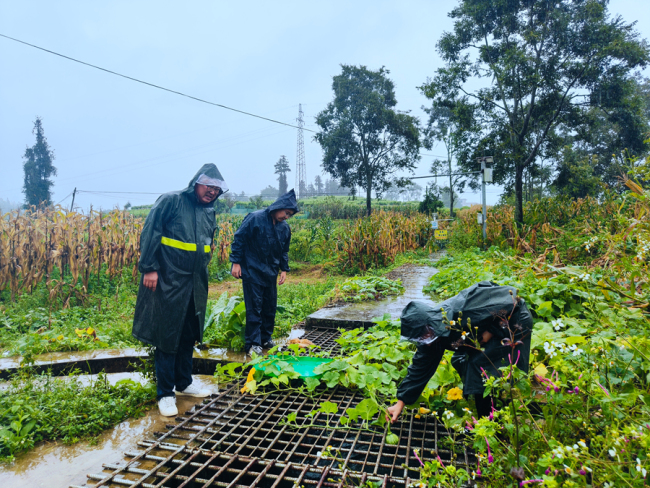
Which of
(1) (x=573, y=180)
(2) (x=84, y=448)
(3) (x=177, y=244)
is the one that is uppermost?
(1) (x=573, y=180)

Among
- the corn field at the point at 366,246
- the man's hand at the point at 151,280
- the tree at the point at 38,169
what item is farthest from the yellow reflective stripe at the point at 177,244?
the tree at the point at 38,169

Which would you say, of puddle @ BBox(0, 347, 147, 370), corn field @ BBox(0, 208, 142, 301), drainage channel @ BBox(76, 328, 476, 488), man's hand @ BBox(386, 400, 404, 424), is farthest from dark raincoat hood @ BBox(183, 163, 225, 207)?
corn field @ BBox(0, 208, 142, 301)

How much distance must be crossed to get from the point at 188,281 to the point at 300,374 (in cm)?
112

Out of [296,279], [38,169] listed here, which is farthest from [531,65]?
[38,169]

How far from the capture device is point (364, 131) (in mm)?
30016

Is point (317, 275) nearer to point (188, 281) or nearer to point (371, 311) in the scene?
point (371, 311)

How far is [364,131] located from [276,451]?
29.7 metres

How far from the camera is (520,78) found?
42.9 ft

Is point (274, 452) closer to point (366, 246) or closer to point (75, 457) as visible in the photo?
point (75, 457)

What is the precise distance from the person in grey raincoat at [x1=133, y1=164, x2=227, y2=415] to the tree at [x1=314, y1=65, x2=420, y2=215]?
86.9ft

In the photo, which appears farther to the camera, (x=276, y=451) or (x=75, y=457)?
(x=75, y=457)

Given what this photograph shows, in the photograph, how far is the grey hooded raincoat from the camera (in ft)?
9.37

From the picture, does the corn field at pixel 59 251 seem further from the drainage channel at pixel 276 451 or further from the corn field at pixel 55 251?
the drainage channel at pixel 276 451

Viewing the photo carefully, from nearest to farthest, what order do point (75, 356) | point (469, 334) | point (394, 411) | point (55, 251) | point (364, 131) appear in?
point (469, 334) < point (394, 411) < point (75, 356) < point (55, 251) < point (364, 131)
